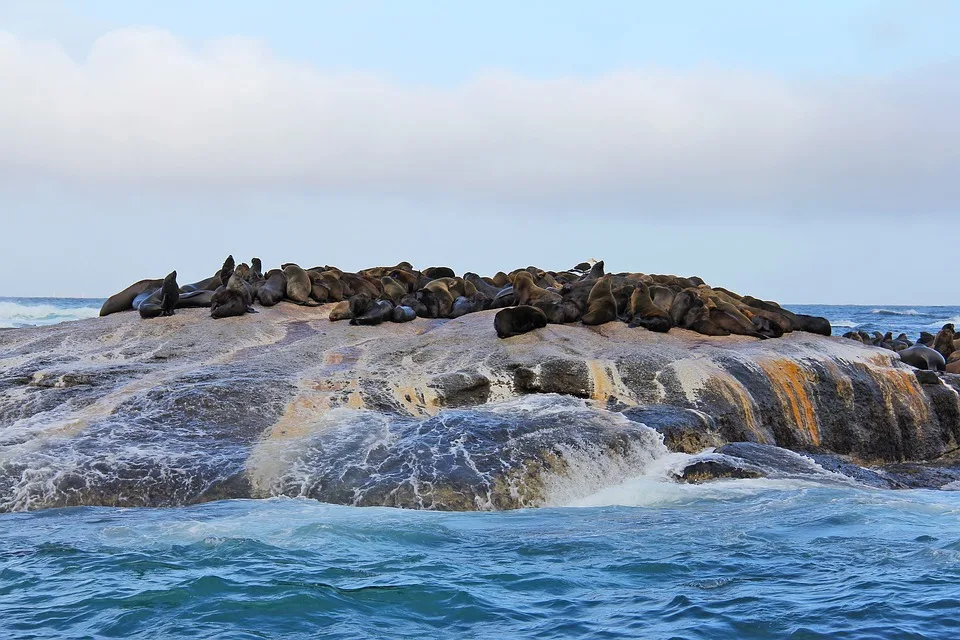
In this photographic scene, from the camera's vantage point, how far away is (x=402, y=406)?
10.7m

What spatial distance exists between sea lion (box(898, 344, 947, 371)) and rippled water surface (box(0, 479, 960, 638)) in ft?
27.4

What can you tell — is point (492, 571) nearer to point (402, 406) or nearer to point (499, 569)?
point (499, 569)

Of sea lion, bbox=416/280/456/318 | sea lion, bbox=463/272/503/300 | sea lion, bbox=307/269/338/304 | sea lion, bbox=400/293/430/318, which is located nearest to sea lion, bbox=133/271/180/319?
sea lion, bbox=307/269/338/304

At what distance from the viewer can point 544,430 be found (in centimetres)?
965

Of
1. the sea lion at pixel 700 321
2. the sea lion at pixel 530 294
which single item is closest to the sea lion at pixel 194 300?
the sea lion at pixel 530 294

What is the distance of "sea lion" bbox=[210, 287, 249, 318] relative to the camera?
14156mm

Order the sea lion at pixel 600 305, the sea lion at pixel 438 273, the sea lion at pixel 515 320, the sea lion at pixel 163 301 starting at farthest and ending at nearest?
the sea lion at pixel 438 273
the sea lion at pixel 163 301
the sea lion at pixel 600 305
the sea lion at pixel 515 320

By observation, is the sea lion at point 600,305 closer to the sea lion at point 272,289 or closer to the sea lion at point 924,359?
the sea lion at point 272,289

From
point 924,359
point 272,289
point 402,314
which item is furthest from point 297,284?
point 924,359

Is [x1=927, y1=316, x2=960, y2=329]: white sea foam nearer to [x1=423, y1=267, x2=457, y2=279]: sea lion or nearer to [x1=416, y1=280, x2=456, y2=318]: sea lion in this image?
[x1=423, y1=267, x2=457, y2=279]: sea lion

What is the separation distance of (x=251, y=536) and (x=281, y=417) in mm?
2966

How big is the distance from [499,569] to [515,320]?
6.10 metres

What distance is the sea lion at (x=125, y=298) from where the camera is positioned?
52.8 ft

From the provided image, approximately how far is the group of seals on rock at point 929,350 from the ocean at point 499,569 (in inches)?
329
